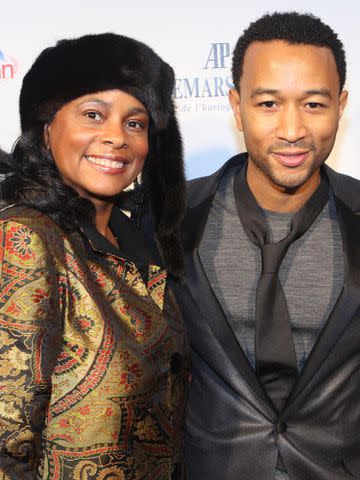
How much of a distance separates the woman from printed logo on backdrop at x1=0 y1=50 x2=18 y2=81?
157cm

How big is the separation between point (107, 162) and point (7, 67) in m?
1.76

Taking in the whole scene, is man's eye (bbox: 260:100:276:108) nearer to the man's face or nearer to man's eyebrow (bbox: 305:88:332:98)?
the man's face

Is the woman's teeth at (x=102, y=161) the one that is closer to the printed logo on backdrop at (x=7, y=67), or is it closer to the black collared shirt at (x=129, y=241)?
the black collared shirt at (x=129, y=241)

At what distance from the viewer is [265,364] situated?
210 cm

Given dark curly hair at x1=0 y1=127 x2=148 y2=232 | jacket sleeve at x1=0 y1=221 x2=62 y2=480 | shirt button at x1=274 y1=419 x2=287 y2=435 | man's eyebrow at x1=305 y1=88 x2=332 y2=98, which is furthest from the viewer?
man's eyebrow at x1=305 y1=88 x2=332 y2=98

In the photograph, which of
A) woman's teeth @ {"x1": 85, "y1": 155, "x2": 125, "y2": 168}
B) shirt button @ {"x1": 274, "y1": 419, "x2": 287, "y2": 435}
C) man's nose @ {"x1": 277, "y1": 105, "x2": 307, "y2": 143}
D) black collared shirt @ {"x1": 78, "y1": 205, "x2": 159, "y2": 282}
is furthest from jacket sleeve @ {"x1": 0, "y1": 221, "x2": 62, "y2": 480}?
man's nose @ {"x1": 277, "y1": 105, "x2": 307, "y2": 143}

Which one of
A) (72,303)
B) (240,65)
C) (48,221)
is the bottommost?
(72,303)

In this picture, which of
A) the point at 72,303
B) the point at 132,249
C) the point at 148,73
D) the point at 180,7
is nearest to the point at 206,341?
the point at 132,249

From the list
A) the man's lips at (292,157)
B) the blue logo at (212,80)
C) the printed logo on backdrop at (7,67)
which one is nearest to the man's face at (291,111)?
the man's lips at (292,157)

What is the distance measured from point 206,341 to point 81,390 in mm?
609

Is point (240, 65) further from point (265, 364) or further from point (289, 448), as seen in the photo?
point (289, 448)

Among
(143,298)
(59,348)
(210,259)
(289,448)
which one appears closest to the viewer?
(59,348)

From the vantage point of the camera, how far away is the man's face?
2.19 m

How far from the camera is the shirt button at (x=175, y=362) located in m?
1.86
